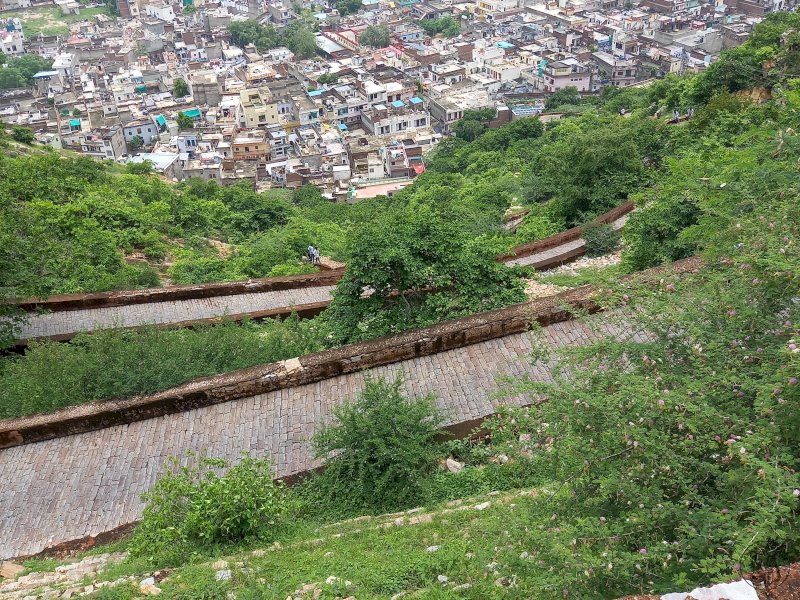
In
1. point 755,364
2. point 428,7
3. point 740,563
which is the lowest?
point 428,7

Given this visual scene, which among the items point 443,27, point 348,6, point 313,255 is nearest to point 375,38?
point 443,27

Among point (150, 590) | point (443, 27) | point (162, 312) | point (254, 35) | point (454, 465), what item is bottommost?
point (443, 27)

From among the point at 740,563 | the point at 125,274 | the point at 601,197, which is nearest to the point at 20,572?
the point at 740,563

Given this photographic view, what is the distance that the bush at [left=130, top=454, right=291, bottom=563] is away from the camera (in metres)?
5.77

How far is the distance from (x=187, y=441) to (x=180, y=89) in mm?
54315

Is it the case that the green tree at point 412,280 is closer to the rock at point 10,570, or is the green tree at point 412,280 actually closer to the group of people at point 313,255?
the rock at point 10,570

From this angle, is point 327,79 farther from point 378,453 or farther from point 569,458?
point 569,458

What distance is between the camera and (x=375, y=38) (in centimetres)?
6444

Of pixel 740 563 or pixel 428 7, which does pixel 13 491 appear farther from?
pixel 428 7

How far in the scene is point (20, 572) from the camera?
6.04 metres

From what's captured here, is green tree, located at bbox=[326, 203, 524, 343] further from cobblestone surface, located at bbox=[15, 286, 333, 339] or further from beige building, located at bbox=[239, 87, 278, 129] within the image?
beige building, located at bbox=[239, 87, 278, 129]

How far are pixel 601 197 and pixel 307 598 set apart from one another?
1396 centimetres

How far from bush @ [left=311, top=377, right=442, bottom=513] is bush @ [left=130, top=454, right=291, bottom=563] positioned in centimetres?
65

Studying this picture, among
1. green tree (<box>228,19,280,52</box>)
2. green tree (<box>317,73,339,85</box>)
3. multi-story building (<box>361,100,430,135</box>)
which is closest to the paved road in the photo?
→ multi-story building (<box>361,100,430,135</box>)
